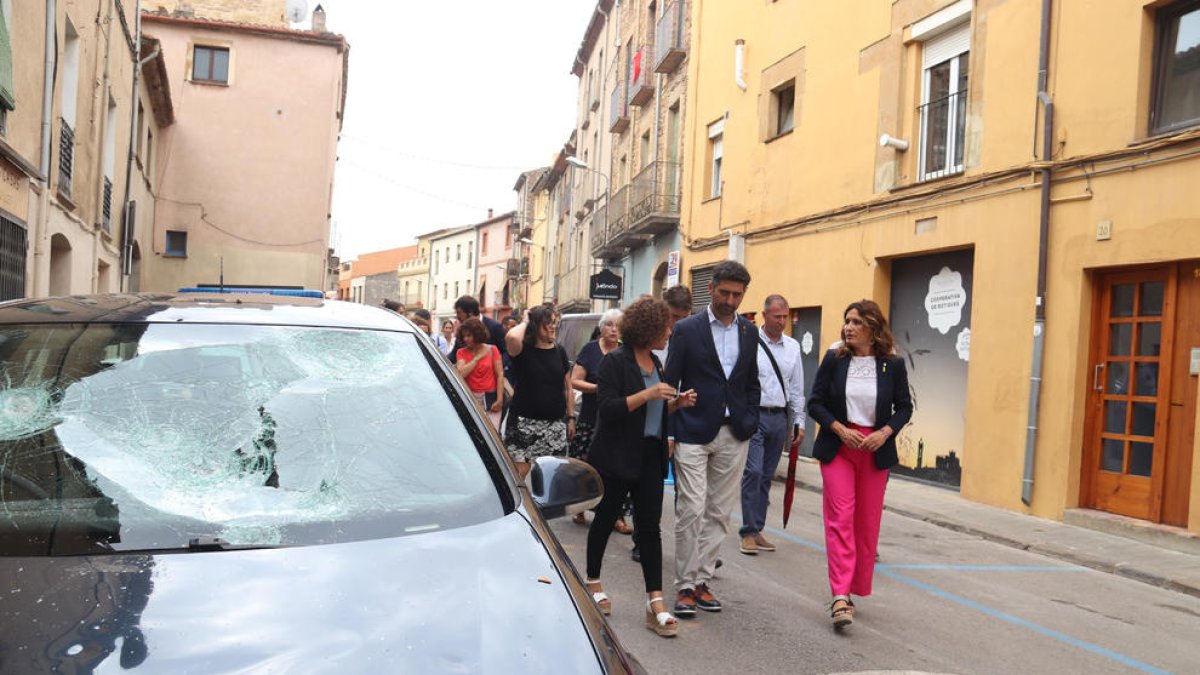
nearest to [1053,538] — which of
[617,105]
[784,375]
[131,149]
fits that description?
[784,375]

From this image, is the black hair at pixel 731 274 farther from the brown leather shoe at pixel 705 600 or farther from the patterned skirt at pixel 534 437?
the patterned skirt at pixel 534 437

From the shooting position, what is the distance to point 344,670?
62.0 inches

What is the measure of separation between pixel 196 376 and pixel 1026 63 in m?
10.3

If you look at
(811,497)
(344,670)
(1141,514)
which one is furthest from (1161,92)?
(344,670)

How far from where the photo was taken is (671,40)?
21047mm

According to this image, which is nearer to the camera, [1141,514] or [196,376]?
[196,376]

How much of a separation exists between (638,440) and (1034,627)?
265cm

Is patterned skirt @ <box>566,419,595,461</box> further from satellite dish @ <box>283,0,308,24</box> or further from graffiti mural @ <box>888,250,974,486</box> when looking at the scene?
satellite dish @ <box>283,0,308,24</box>

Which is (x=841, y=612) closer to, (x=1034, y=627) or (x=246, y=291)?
(x=1034, y=627)

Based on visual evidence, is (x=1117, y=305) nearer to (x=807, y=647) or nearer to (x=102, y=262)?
(x=807, y=647)

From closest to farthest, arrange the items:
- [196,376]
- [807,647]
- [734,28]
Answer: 1. [196,376]
2. [807,647]
3. [734,28]

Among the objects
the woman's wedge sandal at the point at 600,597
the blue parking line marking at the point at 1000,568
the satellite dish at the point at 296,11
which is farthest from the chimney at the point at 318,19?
the woman's wedge sandal at the point at 600,597

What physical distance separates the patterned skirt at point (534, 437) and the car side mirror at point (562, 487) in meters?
3.97

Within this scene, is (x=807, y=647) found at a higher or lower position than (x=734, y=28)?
lower
